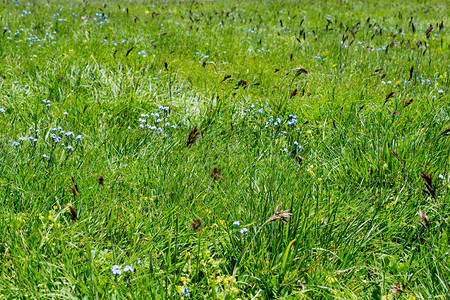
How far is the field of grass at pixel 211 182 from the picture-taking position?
1.83 metres

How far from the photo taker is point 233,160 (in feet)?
9.21

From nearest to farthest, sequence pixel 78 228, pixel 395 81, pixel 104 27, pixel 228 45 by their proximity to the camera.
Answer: pixel 78 228, pixel 395 81, pixel 228 45, pixel 104 27

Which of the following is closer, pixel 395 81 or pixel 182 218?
pixel 182 218

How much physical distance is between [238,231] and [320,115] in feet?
Answer: 6.49

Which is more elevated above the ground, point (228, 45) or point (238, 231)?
point (228, 45)

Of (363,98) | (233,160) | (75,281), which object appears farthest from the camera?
(363,98)

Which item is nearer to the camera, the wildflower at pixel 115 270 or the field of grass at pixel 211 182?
the wildflower at pixel 115 270

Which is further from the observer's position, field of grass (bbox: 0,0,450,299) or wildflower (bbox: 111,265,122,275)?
field of grass (bbox: 0,0,450,299)

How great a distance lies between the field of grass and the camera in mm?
1829

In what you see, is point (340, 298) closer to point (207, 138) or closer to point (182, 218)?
point (182, 218)

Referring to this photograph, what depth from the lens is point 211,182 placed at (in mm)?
2271

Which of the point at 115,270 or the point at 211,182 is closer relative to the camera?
the point at 115,270

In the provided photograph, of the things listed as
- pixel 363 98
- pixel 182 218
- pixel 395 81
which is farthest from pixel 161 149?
pixel 395 81

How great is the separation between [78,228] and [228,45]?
181 inches
